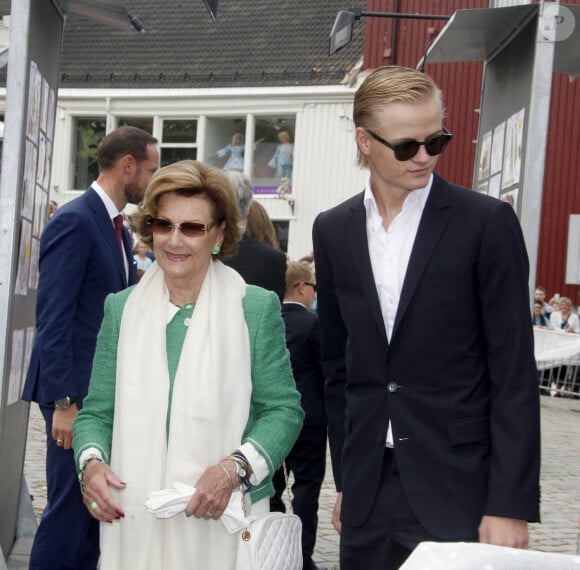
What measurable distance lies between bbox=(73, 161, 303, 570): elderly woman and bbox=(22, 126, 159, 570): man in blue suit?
1.04 metres

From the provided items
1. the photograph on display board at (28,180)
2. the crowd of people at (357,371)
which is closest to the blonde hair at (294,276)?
the photograph on display board at (28,180)

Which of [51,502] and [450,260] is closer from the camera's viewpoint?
[450,260]

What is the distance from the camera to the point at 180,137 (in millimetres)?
26781

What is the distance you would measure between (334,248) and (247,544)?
0.91 m

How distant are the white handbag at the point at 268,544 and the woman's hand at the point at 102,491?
38 cm

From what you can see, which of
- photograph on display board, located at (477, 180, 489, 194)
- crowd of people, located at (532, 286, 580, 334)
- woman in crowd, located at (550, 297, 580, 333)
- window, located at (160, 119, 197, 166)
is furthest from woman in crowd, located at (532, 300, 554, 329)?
photograph on display board, located at (477, 180, 489, 194)

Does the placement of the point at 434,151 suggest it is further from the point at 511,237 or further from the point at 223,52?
the point at 223,52

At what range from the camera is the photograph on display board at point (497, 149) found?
201 inches

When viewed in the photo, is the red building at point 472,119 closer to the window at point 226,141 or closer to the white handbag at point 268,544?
the window at point 226,141

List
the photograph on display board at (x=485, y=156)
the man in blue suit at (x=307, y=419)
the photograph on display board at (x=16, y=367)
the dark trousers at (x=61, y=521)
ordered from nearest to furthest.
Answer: the dark trousers at (x=61, y=521) < the photograph on display board at (x=16, y=367) < the photograph on display board at (x=485, y=156) < the man in blue suit at (x=307, y=419)

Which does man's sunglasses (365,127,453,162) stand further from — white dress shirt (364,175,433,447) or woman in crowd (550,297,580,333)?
woman in crowd (550,297,580,333)

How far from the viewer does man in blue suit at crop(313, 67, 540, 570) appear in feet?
9.55

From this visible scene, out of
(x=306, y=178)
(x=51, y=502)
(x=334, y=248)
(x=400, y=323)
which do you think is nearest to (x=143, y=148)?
(x=51, y=502)

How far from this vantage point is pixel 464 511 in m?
2.97
